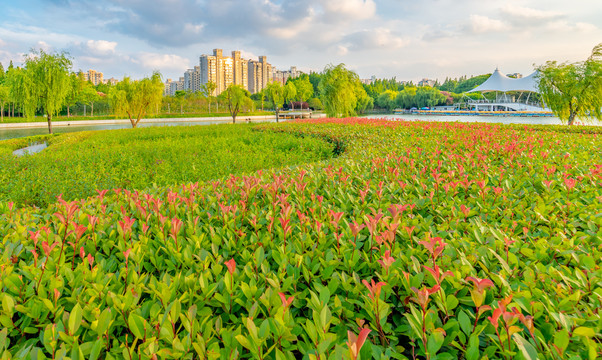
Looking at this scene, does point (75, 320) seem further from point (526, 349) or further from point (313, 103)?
point (313, 103)

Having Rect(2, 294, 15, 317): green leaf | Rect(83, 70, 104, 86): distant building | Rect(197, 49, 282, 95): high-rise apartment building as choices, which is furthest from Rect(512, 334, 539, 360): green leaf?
Rect(83, 70, 104, 86): distant building

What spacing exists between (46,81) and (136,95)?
577 centimetres

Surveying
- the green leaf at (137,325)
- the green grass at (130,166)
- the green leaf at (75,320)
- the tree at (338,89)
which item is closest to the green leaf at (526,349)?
the green leaf at (137,325)

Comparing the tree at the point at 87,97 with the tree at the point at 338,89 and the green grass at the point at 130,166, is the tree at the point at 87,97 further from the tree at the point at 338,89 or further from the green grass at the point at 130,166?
the green grass at the point at 130,166

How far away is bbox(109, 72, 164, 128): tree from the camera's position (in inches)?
958

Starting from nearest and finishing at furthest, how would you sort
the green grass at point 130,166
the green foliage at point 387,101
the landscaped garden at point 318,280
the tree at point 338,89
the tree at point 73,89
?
1. the landscaped garden at point 318,280
2. the green grass at point 130,166
3. the tree at point 73,89
4. the tree at point 338,89
5. the green foliage at point 387,101

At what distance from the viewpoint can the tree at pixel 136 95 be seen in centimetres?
2433

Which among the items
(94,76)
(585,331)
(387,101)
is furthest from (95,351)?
(94,76)

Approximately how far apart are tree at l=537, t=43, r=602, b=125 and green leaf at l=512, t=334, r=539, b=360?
2257 centimetres

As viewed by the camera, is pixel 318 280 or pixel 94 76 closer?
pixel 318 280

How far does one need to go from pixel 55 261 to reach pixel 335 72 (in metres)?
26.2

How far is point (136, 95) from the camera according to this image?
24.5 m

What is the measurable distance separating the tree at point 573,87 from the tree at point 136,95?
26494 millimetres

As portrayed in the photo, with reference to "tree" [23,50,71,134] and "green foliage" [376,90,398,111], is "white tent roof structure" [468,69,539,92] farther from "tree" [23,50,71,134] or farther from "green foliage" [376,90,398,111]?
"tree" [23,50,71,134]
